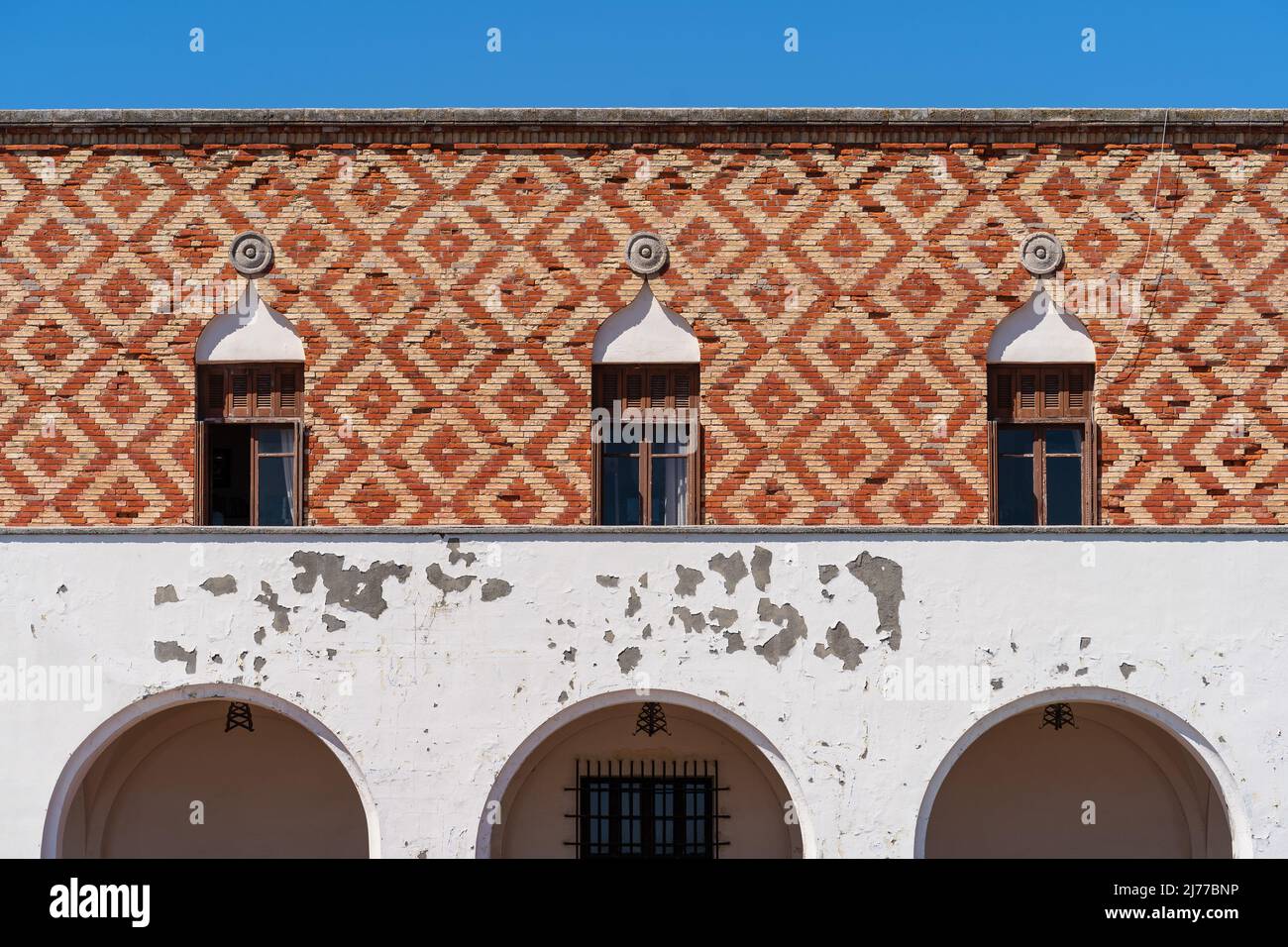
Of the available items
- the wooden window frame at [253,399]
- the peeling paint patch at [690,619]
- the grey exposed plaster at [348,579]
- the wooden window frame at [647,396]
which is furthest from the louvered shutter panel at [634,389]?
the wooden window frame at [253,399]

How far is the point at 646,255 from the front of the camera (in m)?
12.3

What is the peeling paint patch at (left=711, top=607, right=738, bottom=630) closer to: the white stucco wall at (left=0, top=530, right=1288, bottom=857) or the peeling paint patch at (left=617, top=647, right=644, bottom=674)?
the white stucco wall at (left=0, top=530, right=1288, bottom=857)

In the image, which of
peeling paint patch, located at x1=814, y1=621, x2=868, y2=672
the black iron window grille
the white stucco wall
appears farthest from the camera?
the black iron window grille

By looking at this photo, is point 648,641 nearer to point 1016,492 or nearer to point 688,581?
point 688,581

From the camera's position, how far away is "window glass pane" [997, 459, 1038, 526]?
12.3 meters

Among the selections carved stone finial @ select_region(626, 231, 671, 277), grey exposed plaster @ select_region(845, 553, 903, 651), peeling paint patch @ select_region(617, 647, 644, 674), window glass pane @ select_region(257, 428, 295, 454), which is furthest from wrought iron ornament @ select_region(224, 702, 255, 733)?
grey exposed plaster @ select_region(845, 553, 903, 651)

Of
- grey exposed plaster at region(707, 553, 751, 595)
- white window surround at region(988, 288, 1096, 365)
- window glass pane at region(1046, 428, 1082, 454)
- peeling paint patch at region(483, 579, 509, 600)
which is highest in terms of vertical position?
white window surround at region(988, 288, 1096, 365)

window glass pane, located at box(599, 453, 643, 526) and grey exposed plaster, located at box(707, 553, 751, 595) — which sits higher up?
window glass pane, located at box(599, 453, 643, 526)

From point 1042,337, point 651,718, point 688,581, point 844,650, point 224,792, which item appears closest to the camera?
point 844,650

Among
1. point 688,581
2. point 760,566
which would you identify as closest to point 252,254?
point 688,581

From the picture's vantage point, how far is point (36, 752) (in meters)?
11.1

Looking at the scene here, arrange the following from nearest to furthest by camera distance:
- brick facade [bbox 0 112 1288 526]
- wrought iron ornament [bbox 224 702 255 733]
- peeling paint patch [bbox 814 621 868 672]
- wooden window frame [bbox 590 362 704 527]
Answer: peeling paint patch [bbox 814 621 868 672] → brick facade [bbox 0 112 1288 526] → wooden window frame [bbox 590 362 704 527] → wrought iron ornament [bbox 224 702 255 733]

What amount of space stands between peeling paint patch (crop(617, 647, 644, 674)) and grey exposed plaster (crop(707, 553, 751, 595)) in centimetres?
84

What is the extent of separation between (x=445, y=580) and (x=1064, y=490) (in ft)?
16.7
